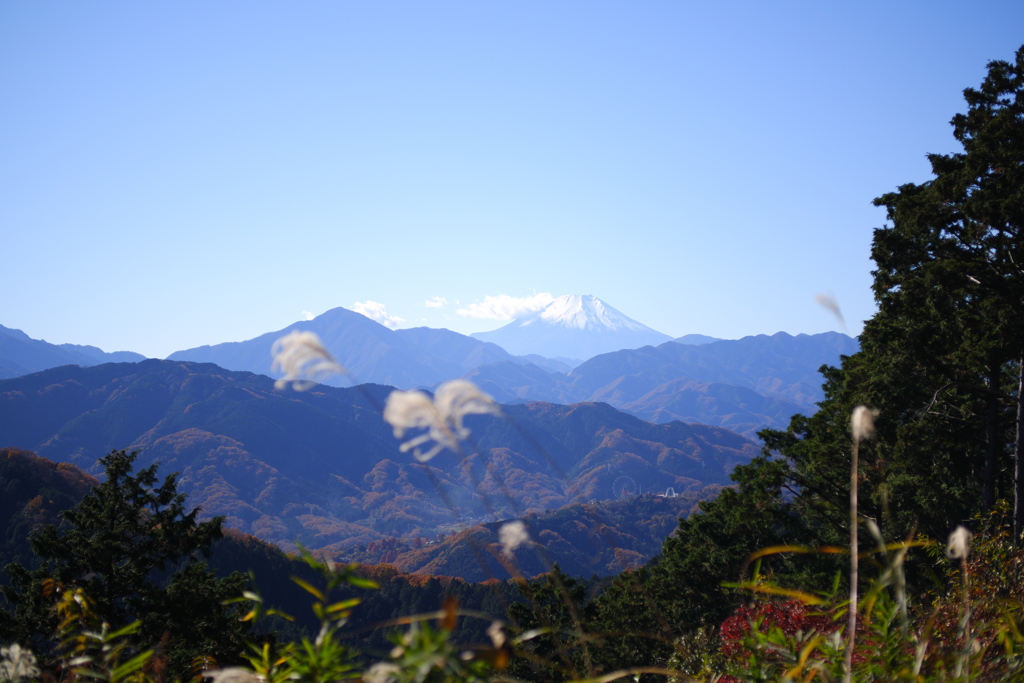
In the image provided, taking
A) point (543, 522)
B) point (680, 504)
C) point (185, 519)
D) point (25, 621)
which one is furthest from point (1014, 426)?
point (680, 504)

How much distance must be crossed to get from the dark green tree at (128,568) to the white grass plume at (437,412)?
1044cm

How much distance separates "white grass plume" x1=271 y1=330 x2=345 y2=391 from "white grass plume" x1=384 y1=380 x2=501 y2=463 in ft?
1.26

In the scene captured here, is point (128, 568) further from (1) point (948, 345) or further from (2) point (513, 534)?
(1) point (948, 345)

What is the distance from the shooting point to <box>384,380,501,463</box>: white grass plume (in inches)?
121

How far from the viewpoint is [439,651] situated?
182cm

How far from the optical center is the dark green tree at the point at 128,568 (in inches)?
500

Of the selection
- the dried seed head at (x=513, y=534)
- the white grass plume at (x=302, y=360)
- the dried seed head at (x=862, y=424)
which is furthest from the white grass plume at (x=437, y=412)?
the dried seed head at (x=862, y=424)

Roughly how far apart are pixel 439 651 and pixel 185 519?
16.5 meters

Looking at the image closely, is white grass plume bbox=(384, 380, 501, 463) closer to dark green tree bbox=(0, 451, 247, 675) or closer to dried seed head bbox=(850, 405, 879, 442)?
dried seed head bbox=(850, 405, 879, 442)

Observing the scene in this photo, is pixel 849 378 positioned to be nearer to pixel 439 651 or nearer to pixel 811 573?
pixel 811 573

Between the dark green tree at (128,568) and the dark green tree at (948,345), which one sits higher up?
the dark green tree at (948,345)

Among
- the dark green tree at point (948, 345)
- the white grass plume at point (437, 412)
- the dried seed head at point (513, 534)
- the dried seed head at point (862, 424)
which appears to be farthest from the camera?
the dark green tree at point (948, 345)

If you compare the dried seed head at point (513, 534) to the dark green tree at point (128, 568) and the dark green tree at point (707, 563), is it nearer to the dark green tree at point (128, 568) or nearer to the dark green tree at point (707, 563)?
the dark green tree at point (128, 568)

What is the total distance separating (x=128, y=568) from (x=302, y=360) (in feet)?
46.2
